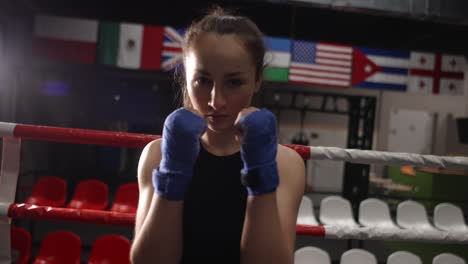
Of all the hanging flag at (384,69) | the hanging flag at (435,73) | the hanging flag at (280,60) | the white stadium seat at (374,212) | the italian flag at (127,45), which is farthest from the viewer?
the hanging flag at (435,73)

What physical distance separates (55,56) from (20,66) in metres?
0.53

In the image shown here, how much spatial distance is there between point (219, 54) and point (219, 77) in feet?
0.15

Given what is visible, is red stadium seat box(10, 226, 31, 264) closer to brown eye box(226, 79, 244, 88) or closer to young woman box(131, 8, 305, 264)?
young woman box(131, 8, 305, 264)

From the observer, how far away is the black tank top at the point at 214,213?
768 mm

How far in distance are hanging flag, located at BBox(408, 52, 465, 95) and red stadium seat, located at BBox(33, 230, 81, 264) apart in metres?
4.51

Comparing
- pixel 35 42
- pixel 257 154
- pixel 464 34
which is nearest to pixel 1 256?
pixel 257 154

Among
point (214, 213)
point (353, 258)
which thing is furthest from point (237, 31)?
point (353, 258)

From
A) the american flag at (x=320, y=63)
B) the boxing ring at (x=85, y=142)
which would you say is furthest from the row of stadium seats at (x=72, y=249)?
the american flag at (x=320, y=63)

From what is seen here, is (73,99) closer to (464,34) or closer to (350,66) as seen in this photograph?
(350,66)

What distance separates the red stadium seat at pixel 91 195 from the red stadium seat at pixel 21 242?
1.03 meters

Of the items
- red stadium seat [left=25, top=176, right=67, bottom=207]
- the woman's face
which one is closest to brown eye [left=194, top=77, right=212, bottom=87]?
the woman's face

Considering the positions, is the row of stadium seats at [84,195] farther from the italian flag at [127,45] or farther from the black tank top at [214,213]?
the black tank top at [214,213]

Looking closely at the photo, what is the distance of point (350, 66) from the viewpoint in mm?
4633

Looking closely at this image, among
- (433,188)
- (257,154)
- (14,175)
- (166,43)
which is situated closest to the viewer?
(257,154)
